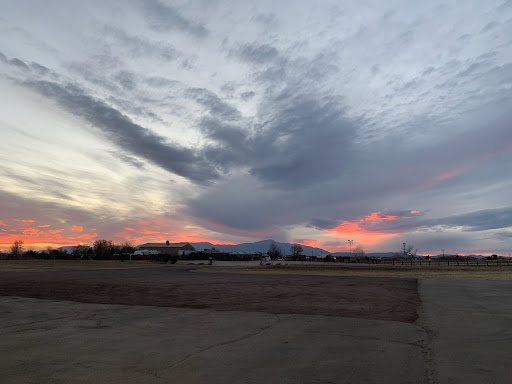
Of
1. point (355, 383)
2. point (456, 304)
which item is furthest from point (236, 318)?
point (456, 304)

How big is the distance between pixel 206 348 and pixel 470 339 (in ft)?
20.2

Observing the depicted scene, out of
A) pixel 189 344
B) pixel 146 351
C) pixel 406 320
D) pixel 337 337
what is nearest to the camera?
pixel 146 351

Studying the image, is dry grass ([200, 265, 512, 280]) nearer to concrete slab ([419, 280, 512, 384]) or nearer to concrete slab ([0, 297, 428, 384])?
concrete slab ([419, 280, 512, 384])

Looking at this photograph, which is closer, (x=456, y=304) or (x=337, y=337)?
(x=337, y=337)

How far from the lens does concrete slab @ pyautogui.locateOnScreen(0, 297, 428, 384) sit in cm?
557

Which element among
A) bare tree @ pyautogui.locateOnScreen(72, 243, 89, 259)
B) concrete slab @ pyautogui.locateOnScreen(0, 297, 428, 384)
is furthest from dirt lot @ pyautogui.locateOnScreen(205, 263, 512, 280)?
bare tree @ pyautogui.locateOnScreen(72, 243, 89, 259)

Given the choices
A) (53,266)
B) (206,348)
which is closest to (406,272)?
(206,348)

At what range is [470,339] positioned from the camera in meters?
8.13

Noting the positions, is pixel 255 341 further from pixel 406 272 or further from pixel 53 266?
pixel 53 266

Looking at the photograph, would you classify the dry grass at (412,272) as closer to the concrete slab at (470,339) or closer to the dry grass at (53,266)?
the dry grass at (53,266)

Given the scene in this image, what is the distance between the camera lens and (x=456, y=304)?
14.1 m

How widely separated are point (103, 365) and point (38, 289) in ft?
54.9

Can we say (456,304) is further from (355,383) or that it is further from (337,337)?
(355,383)

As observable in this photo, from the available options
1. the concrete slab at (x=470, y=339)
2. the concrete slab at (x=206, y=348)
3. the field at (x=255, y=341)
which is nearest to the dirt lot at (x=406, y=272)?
the concrete slab at (x=470, y=339)
